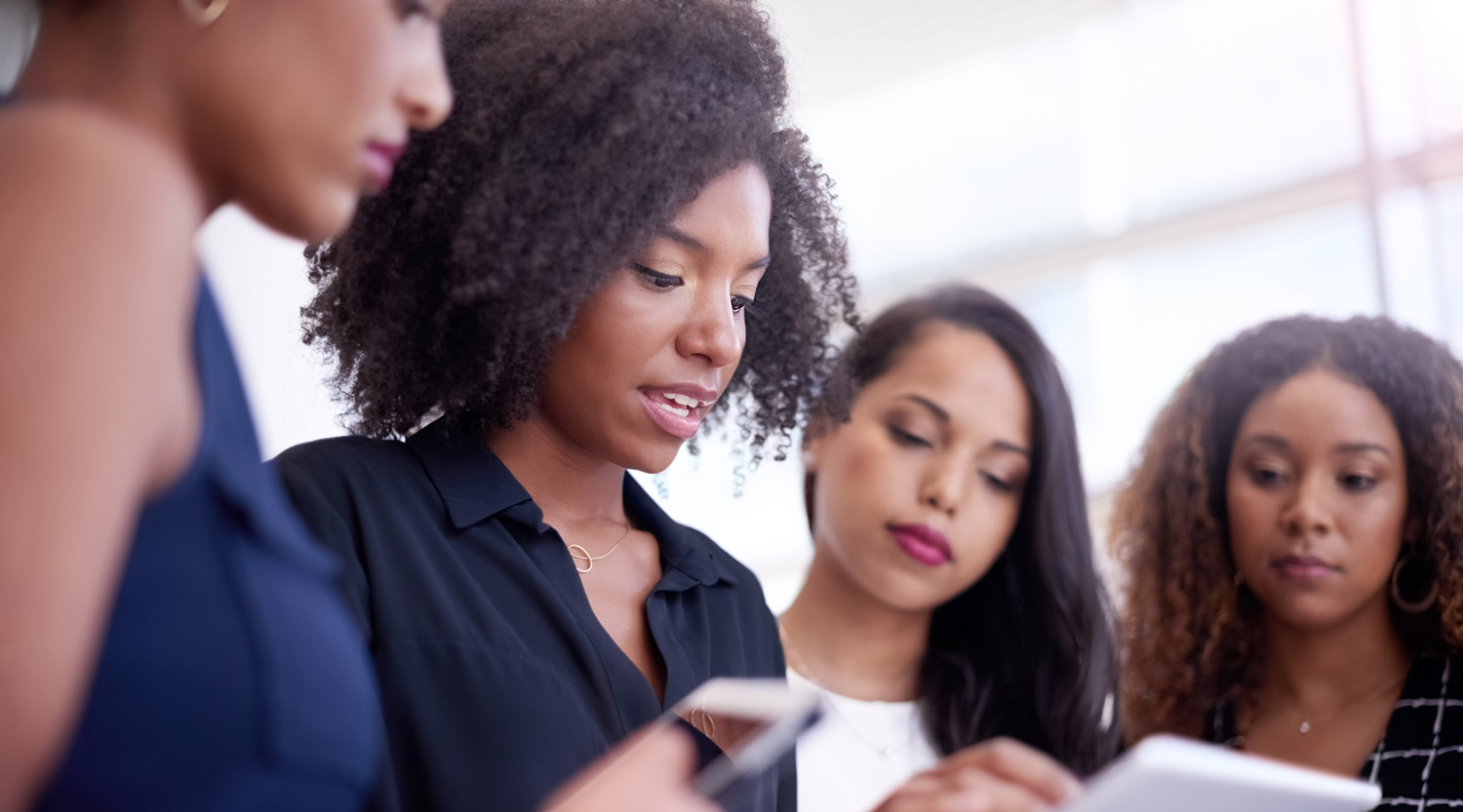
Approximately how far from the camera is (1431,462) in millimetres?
2307

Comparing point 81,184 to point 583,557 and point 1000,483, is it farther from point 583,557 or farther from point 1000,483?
point 1000,483

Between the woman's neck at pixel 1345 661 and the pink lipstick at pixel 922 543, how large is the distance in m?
0.72

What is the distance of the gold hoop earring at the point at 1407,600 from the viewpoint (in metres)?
2.28

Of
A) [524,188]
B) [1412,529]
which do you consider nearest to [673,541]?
[524,188]

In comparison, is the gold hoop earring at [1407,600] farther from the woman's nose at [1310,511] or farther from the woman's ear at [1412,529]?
the woman's nose at [1310,511]

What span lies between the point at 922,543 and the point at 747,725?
1.44 m

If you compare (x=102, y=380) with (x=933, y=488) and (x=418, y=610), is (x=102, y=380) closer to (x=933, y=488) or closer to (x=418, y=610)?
(x=418, y=610)

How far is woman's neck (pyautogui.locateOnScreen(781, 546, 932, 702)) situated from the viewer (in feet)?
7.93

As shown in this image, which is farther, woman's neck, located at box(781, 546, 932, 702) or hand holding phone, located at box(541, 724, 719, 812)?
woman's neck, located at box(781, 546, 932, 702)

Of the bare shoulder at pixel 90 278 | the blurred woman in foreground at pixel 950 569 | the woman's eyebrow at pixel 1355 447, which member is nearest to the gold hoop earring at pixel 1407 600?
the woman's eyebrow at pixel 1355 447

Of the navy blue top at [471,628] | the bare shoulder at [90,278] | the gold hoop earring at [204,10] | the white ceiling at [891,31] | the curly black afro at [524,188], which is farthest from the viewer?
the white ceiling at [891,31]

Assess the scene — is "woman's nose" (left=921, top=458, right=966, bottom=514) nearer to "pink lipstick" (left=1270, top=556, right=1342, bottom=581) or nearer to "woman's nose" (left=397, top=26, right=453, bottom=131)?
"pink lipstick" (left=1270, top=556, right=1342, bottom=581)

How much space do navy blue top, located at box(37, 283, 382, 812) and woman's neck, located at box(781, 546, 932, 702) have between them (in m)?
1.71

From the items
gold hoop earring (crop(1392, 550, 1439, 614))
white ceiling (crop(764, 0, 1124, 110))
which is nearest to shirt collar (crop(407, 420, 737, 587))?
gold hoop earring (crop(1392, 550, 1439, 614))
